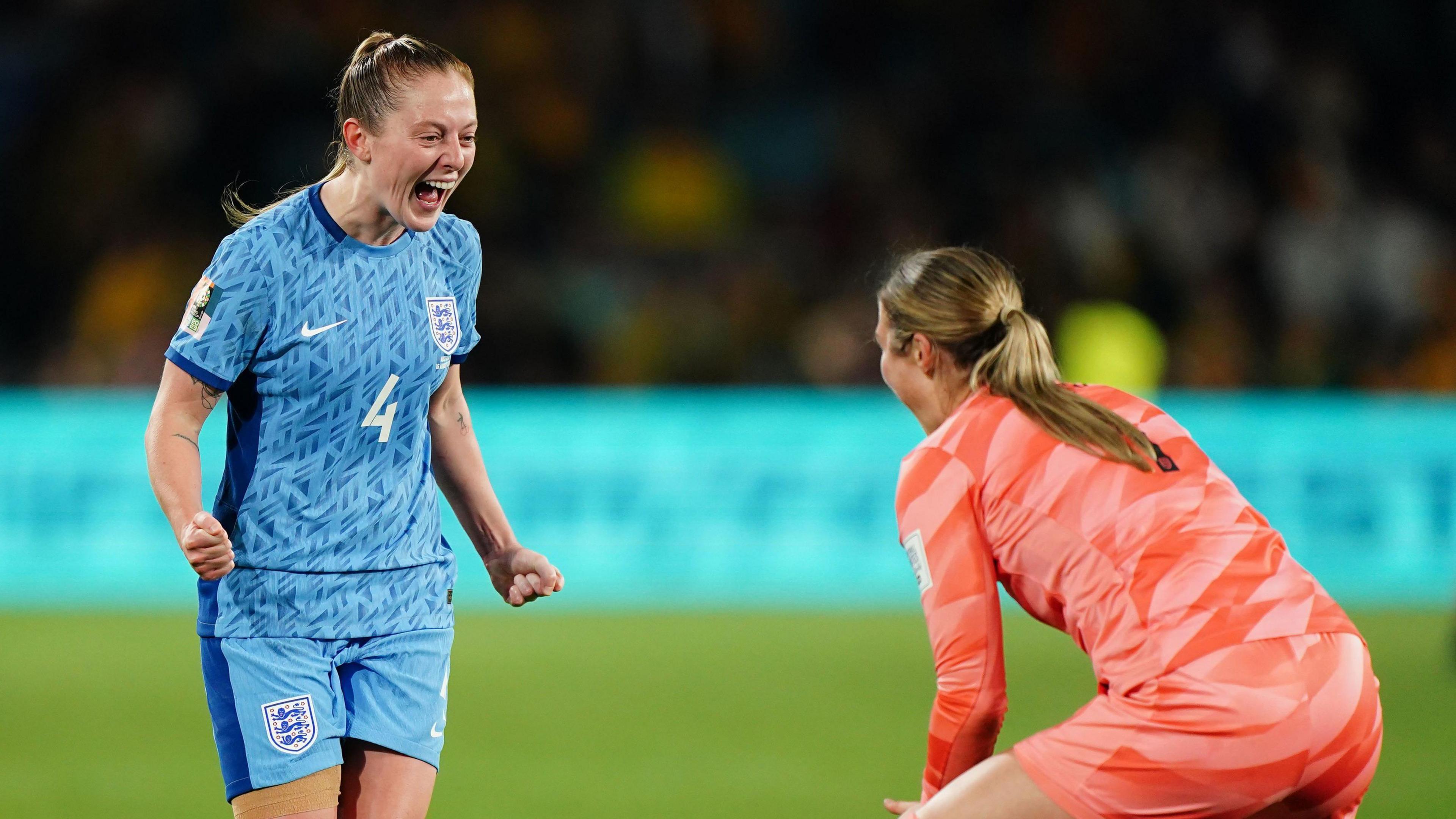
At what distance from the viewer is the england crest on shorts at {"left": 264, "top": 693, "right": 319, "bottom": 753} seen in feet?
10.6

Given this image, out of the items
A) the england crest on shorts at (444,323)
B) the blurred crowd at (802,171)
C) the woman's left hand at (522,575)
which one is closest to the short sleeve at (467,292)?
the england crest on shorts at (444,323)

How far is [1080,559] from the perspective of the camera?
3084mm

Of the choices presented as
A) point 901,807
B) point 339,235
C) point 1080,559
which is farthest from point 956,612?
point 339,235

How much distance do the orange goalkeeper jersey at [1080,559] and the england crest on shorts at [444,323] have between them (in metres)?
1.05

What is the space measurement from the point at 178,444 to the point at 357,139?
28.4 inches

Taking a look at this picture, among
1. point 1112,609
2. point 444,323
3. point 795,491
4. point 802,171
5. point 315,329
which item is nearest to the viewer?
point 1112,609

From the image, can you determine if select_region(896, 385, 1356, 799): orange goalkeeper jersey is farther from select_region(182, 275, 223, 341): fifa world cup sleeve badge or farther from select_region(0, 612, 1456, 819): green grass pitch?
select_region(0, 612, 1456, 819): green grass pitch

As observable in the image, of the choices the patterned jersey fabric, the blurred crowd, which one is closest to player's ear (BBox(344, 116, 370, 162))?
the patterned jersey fabric

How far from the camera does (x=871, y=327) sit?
11.7 meters

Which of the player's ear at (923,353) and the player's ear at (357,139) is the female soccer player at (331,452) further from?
the player's ear at (923,353)

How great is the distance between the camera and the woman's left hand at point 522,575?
11.9ft

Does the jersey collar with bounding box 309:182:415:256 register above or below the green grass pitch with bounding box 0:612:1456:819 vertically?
above

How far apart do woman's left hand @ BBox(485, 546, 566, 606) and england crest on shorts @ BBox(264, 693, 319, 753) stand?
0.53 meters

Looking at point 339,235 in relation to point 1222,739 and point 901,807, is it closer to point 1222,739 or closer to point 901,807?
point 901,807
